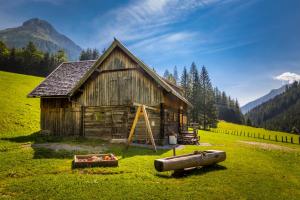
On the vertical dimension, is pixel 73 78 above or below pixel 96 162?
above

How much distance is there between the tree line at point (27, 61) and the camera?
3300 inches

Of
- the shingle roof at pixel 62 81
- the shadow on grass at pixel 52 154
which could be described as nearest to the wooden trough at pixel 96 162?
the shadow on grass at pixel 52 154

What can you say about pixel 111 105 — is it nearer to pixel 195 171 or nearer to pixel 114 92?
pixel 114 92

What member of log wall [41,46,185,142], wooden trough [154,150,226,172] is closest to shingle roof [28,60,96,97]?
log wall [41,46,185,142]

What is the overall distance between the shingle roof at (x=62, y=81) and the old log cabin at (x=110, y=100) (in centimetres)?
11

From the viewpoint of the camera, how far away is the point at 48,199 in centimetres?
820

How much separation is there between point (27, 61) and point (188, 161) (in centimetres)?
9145

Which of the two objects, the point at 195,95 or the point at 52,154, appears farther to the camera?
the point at 195,95

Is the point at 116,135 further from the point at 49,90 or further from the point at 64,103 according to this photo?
the point at 49,90

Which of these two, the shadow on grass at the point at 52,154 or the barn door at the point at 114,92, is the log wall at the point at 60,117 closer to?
the barn door at the point at 114,92

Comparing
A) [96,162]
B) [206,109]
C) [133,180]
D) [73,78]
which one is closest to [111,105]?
[73,78]

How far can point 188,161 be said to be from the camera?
11.9 metres

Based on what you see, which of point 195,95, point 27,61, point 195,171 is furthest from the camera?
point 27,61

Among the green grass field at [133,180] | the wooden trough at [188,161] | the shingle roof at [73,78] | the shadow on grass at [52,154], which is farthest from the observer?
the shingle roof at [73,78]
